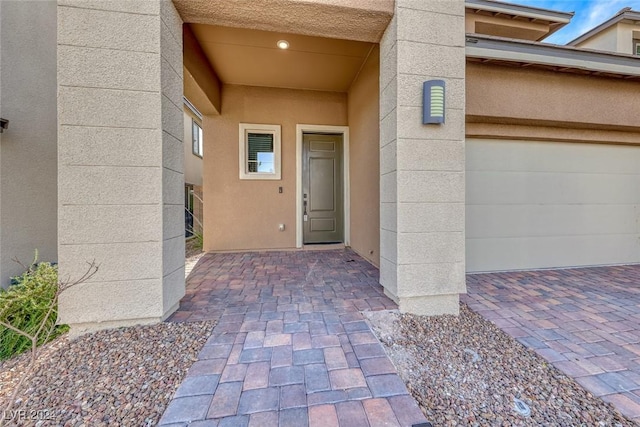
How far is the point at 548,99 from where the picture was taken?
131 inches

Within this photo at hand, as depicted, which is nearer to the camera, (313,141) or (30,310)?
(30,310)

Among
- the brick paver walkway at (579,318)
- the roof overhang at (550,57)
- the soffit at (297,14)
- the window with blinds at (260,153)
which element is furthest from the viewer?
the window with blinds at (260,153)

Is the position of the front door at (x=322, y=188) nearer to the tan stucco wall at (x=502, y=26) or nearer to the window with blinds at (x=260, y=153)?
the window with blinds at (x=260, y=153)

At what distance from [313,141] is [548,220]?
4053 mm

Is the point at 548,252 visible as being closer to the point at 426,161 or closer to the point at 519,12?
the point at 426,161

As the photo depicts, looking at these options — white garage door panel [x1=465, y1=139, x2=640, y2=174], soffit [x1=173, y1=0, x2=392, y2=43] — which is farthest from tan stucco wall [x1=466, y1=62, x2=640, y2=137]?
soffit [x1=173, y1=0, x2=392, y2=43]

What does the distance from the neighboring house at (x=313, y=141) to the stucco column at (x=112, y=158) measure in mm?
12

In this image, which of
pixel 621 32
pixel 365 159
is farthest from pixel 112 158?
pixel 621 32

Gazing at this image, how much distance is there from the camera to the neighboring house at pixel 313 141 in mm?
1976

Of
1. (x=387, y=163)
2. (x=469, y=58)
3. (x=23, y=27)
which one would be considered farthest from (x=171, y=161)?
(x=469, y=58)

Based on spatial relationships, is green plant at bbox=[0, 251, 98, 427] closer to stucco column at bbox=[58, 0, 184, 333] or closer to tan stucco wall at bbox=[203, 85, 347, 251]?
stucco column at bbox=[58, 0, 184, 333]

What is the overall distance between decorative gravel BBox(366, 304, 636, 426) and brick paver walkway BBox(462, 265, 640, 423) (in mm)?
151

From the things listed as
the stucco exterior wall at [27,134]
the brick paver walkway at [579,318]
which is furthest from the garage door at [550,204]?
the stucco exterior wall at [27,134]

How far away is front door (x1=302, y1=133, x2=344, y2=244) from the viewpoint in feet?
16.9
